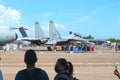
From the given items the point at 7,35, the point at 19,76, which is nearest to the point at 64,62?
the point at 19,76

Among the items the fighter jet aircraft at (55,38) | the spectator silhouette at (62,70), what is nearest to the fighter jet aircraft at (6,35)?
the spectator silhouette at (62,70)

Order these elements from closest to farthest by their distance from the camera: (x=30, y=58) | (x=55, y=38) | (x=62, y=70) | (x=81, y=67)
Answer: (x=30, y=58) < (x=62, y=70) < (x=81, y=67) < (x=55, y=38)

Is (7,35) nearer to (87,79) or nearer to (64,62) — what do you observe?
(87,79)

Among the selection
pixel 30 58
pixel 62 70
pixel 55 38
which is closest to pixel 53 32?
pixel 55 38

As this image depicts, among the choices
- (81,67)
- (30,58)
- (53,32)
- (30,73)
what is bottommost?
(81,67)

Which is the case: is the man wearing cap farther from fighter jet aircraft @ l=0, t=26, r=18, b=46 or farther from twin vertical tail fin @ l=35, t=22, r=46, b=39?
twin vertical tail fin @ l=35, t=22, r=46, b=39

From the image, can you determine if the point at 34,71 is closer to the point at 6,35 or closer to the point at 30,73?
the point at 30,73

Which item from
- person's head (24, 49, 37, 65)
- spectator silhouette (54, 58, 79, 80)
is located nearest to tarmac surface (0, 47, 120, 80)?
spectator silhouette (54, 58, 79, 80)

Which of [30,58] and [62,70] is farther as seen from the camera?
[62,70]

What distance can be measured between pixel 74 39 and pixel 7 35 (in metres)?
54.8

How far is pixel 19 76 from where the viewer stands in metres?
6.74

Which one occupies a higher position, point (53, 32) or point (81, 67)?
point (53, 32)

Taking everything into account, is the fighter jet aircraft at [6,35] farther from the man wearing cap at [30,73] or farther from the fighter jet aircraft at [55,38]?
the fighter jet aircraft at [55,38]

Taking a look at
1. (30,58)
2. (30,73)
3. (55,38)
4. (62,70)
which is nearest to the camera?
(30,73)
